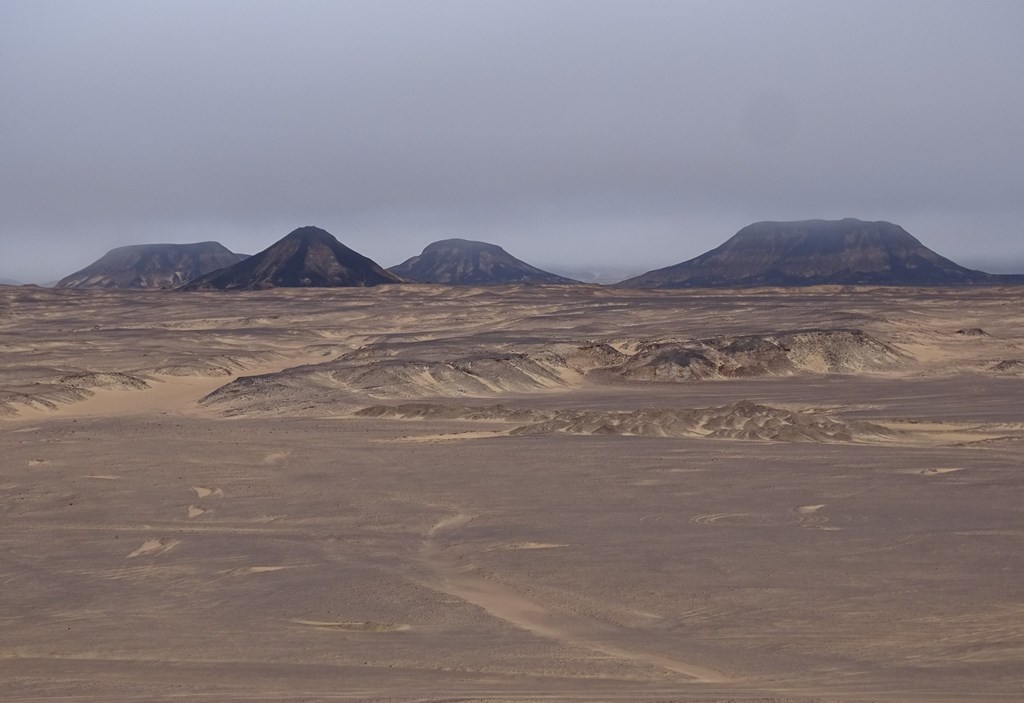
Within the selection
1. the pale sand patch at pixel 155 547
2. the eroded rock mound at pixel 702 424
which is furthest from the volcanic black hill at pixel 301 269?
the pale sand patch at pixel 155 547

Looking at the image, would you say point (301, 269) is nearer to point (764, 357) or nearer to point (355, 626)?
point (764, 357)

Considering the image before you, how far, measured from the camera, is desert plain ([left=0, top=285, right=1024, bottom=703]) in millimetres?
12367

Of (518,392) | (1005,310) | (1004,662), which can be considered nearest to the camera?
(1004,662)

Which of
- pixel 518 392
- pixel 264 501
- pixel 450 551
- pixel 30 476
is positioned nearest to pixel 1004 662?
pixel 450 551

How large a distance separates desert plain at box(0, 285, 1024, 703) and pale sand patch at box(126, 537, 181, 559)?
3.4 inches

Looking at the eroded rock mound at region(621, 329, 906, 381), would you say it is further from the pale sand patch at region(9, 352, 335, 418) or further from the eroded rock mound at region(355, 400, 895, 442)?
the pale sand patch at region(9, 352, 335, 418)

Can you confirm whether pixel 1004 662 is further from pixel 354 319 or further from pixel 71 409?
pixel 354 319

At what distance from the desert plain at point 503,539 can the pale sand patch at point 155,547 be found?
0.09 metres

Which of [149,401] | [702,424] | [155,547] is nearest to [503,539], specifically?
[155,547]

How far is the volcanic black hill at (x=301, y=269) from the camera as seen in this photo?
552 ft

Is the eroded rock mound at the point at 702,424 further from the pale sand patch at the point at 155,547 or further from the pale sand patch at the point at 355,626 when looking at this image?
the pale sand patch at the point at 355,626

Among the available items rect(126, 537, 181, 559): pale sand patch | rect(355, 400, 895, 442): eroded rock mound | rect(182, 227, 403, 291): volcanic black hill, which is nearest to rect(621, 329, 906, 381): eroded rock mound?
rect(355, 400, 895, 442): eroded rock mound

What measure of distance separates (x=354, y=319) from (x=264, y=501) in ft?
246

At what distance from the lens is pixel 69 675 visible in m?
12.3
